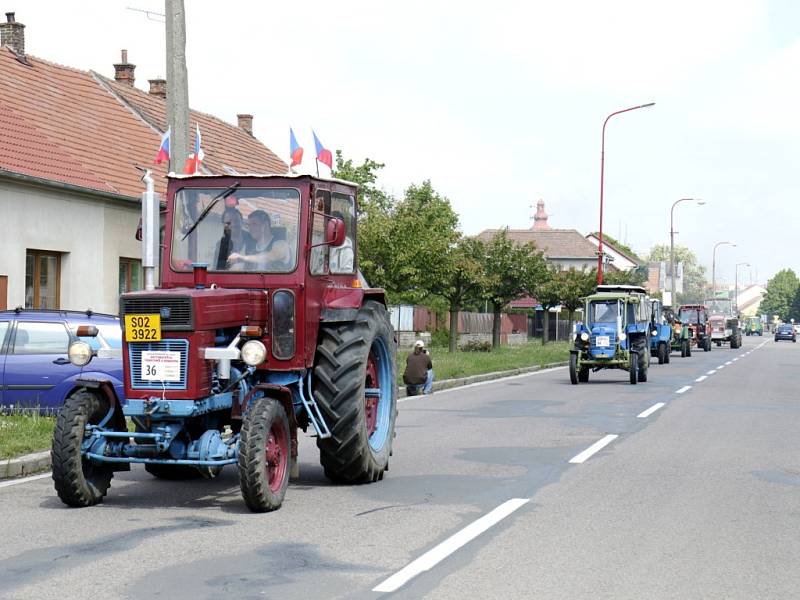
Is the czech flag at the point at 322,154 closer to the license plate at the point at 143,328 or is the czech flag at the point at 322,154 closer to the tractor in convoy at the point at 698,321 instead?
the license plate at the point at 143,328

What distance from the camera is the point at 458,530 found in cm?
843

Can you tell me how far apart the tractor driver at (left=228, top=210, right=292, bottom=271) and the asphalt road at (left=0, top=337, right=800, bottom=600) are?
1.90 metres

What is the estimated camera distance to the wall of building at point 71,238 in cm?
2453

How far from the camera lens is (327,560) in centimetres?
738

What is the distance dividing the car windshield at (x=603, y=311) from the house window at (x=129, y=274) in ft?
36.4

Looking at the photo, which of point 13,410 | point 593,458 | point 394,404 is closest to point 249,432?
point 394,404

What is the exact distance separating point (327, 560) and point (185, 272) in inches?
152

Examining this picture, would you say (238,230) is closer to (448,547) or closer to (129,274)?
(448,547)

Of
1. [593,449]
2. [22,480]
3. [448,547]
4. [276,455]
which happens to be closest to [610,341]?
[593,449]

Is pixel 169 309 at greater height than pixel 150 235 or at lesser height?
lesser

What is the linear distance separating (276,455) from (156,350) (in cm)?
121

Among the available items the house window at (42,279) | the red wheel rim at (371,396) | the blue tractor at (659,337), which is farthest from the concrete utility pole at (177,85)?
the blue tractor at (659,337)

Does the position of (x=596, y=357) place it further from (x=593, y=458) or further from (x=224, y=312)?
(x=224, y=312)

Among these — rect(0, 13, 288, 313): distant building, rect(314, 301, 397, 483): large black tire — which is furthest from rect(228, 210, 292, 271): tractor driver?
rect(0, 13, 288, 313): distant building
